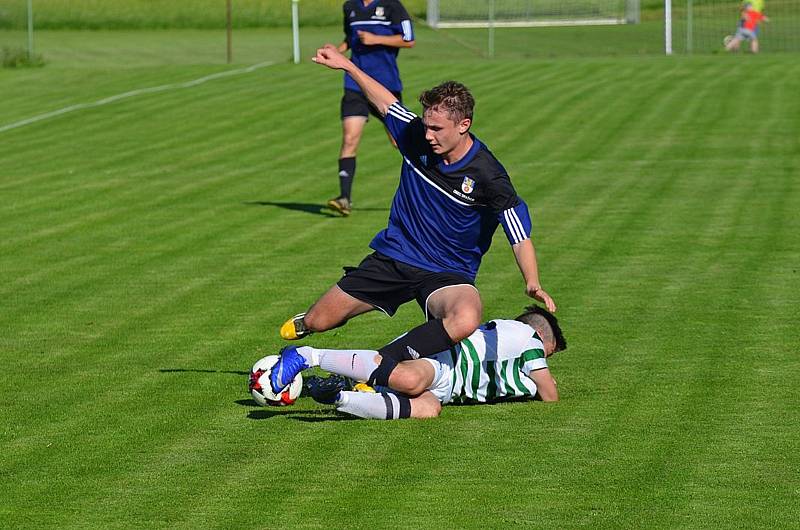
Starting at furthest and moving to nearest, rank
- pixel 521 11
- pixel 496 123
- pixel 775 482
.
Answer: pixel 521 11 → pixel 496 123 → pixel 775 482

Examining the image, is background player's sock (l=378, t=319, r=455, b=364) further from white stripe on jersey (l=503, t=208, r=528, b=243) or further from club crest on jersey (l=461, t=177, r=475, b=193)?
club crest on jersey (l=461, t=177, r=475, b=193)

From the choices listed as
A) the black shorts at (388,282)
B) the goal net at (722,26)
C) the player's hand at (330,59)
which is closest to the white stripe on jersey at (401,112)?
the player's hand at (330,59)

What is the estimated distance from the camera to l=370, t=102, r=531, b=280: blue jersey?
9.29 metres

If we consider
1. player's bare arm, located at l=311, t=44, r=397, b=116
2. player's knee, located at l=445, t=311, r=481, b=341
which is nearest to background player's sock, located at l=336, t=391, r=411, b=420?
player's knee, located at l=445, t=311, r=481, b=341

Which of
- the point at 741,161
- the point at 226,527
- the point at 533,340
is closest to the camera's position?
the point at 226,527

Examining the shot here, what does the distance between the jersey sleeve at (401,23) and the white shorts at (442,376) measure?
29.0 feet

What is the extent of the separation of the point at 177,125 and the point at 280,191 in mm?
7114

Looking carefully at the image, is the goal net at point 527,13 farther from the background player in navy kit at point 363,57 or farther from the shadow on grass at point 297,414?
the shadow on grass at point 297,414

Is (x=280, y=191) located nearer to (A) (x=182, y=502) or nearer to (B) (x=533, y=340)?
(B) (x=533, y=340)

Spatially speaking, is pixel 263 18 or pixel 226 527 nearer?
pixel 226 527

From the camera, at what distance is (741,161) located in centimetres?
2162

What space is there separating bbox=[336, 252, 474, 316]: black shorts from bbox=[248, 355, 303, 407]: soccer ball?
92 centimetres

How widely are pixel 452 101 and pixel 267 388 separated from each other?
6.37 feet

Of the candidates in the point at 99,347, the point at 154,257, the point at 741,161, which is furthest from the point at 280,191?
the point at 99,347
